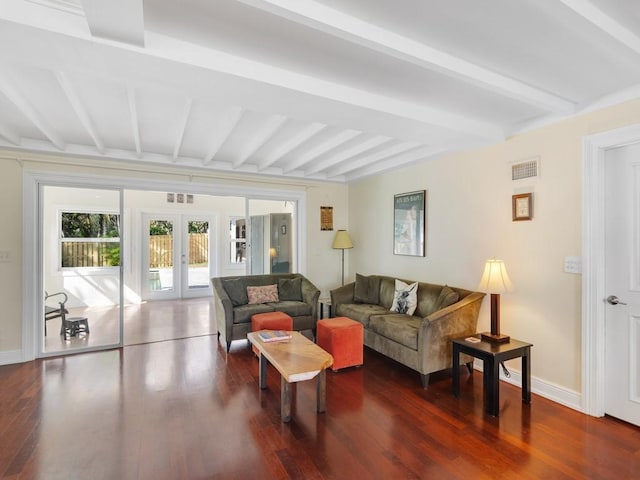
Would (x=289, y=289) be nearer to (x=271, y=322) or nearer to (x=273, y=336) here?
(x=271, y=322)

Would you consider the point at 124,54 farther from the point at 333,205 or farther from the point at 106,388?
the point at 333,205

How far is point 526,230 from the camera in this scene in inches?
119

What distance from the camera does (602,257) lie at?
253cm

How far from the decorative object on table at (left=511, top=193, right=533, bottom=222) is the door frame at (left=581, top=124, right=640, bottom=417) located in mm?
448

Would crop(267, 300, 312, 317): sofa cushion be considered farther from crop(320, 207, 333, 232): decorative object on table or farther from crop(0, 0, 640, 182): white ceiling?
crop(0, 0, 640, 182): white ceiling

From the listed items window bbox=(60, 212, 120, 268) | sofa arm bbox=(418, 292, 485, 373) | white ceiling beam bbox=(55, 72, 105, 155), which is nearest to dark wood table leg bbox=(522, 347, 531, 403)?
sofa arm bbox=(418, 292, 485, 373)

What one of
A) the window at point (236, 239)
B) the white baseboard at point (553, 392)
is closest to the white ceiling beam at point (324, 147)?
the white baseboard at point (553, 392)

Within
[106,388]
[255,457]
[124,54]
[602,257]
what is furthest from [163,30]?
[602,257]

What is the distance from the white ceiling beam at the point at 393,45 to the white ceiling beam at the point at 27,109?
2110 mm

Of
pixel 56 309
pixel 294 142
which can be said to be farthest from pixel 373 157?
pixel 56 309

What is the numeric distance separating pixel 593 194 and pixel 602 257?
49 cm

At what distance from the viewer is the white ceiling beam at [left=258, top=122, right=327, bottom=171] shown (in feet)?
10.6

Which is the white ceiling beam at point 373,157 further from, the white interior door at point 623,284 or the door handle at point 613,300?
the door handle at point 613,300

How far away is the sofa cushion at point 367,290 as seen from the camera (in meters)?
4.64
